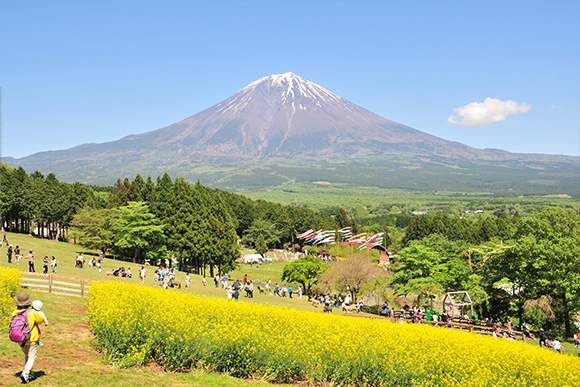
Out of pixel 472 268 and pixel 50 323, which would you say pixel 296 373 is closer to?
Answer: pixel 50 323

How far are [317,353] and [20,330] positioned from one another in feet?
25.8

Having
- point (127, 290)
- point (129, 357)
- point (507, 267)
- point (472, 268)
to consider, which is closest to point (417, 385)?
point (129, 357)

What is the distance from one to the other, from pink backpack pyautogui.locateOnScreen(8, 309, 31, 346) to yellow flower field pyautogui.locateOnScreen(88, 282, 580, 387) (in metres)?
3.52

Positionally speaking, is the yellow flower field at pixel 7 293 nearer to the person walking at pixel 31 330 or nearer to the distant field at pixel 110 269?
the person walking at pixel 31 330

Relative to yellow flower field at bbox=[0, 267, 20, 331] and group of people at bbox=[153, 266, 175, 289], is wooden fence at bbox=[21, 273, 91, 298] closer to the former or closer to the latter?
yellow flower field at bbox=[0, 267, 20, 331]

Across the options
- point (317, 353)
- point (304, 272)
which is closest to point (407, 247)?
point (304, 272)

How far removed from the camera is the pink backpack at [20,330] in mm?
9570

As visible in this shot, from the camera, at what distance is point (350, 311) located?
34719 mm

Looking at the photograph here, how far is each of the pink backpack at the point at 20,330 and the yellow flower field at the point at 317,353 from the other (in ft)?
11.6

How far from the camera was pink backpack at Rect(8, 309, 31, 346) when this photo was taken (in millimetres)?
9570

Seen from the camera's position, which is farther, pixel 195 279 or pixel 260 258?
pixel 260 258

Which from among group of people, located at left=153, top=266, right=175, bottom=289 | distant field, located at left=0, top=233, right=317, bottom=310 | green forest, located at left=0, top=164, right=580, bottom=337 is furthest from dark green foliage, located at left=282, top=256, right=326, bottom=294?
group of people, located at left=153, top=266, right=175, bottom=289

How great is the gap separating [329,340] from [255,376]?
2.47m

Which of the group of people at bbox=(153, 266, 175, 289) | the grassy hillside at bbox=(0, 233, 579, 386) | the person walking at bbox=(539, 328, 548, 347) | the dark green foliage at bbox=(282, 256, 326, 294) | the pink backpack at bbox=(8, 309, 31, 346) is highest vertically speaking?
the pink backpack at bbox=(8, 309, 31, 346)
